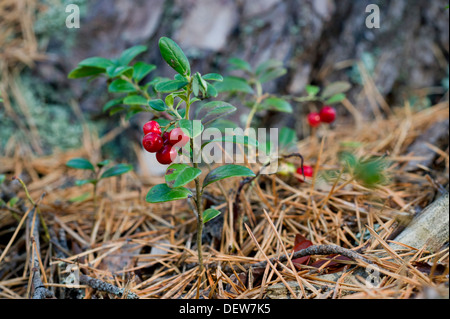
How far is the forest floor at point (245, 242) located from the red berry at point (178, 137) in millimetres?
386

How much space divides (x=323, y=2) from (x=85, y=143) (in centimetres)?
178

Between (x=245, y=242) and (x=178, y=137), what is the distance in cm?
59

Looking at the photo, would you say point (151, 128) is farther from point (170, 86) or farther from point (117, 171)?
point (117, 171)

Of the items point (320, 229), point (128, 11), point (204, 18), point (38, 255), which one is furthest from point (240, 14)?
point (38, 255)

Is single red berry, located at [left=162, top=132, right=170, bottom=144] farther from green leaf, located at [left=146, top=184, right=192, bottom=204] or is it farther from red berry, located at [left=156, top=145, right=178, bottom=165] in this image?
green leaf, located at [left=146, top=184, right=192, bottom=204]

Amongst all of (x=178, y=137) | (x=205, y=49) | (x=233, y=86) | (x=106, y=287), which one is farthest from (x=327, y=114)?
(x=106, y=287)

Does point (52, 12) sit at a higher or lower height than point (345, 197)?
higher

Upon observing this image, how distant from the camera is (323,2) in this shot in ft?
7.28

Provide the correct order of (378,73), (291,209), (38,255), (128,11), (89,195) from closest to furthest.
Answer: (38,255)
(291,209)
(89,195)
(128,11)
(378,73)

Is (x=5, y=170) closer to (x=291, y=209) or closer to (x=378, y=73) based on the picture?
(x=291, y=209)

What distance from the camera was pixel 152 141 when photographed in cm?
100

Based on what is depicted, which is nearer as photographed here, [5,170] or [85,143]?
[5,170]

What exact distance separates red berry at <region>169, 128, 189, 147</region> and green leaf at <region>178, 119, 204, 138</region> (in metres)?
0.05

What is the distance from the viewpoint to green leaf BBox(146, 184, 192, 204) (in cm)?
105
